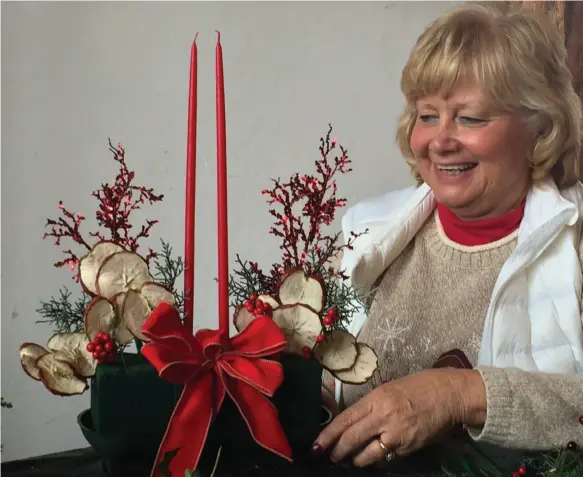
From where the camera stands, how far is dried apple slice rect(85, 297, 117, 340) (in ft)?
1.66

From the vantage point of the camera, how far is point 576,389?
73cm

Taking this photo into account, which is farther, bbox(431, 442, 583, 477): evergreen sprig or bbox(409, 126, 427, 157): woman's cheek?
bbox(409, 126, 427, 157): woman's cheek

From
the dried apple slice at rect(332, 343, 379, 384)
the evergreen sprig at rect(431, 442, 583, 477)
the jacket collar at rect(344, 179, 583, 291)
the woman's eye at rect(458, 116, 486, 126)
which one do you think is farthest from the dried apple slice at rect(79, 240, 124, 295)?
the woman's eye at rect(458, 116, 486, 126)

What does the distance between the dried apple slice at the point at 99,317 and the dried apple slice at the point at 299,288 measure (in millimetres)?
137

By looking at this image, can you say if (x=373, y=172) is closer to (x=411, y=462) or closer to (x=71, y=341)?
(x=411, y=462)

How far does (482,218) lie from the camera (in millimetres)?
1040

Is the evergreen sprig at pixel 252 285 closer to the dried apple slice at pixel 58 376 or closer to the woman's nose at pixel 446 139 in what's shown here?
the dried apple slice at pixel 58 376

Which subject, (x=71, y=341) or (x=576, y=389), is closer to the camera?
(x=71, y=341)

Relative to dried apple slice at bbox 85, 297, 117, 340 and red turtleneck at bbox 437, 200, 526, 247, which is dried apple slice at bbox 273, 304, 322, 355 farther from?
red turtleneck at bbox 437, 200, 526, 247

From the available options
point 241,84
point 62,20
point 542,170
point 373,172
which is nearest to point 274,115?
point 241,84

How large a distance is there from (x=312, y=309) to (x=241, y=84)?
0.87 meters

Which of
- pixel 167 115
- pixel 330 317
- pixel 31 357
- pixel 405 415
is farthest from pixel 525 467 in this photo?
pixel 167 115

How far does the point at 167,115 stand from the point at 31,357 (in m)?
0.80

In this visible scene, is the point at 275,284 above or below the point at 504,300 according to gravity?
above
